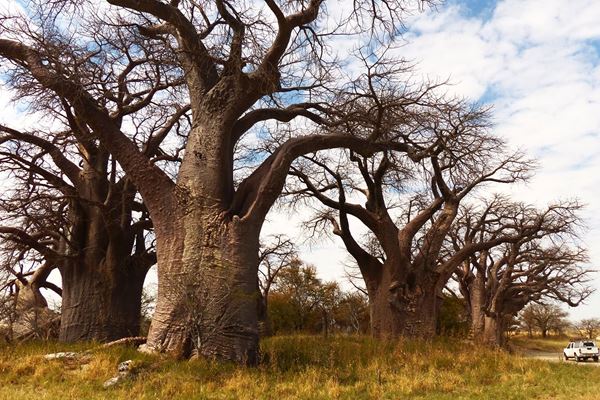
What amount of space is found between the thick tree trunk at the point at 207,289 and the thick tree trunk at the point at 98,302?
4284 mm

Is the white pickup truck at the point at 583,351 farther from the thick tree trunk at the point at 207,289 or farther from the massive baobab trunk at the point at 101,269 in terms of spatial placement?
the thick tree trunk at the point at 207,289

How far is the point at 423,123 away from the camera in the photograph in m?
10.4

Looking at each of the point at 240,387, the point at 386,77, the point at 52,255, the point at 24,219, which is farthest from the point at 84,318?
the point at 386,77

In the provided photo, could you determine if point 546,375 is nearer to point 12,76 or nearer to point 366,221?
point 366,221

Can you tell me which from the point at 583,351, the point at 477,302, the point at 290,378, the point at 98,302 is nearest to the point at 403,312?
the point at 290,378

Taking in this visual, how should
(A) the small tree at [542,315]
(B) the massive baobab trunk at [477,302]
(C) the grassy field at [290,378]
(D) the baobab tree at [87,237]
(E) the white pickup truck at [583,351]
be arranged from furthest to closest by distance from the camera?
(A) the small tree at [542,315], (E) the white pickup truck at [583,351], (B) the massive baobab trunk at [477,302], (D) the baobab tree at [87,237], (C) the grassy field at [290,378]

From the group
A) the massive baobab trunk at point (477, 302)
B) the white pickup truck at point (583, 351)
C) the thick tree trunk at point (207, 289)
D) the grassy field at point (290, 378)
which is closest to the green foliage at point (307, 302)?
the massive baobab trunk at point (477, 302)

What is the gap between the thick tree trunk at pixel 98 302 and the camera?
11.7 meters

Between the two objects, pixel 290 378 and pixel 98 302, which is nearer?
pixel 290 378

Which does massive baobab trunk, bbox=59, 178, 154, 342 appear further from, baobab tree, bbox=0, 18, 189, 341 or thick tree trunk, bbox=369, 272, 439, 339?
thick tree trunk, bbox=369, 272, 439, 339

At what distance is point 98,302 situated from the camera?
11.9m

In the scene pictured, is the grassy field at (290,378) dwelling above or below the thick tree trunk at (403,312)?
below

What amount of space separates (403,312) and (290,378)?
7.47 meters

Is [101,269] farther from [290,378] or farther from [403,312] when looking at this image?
[403,312]
